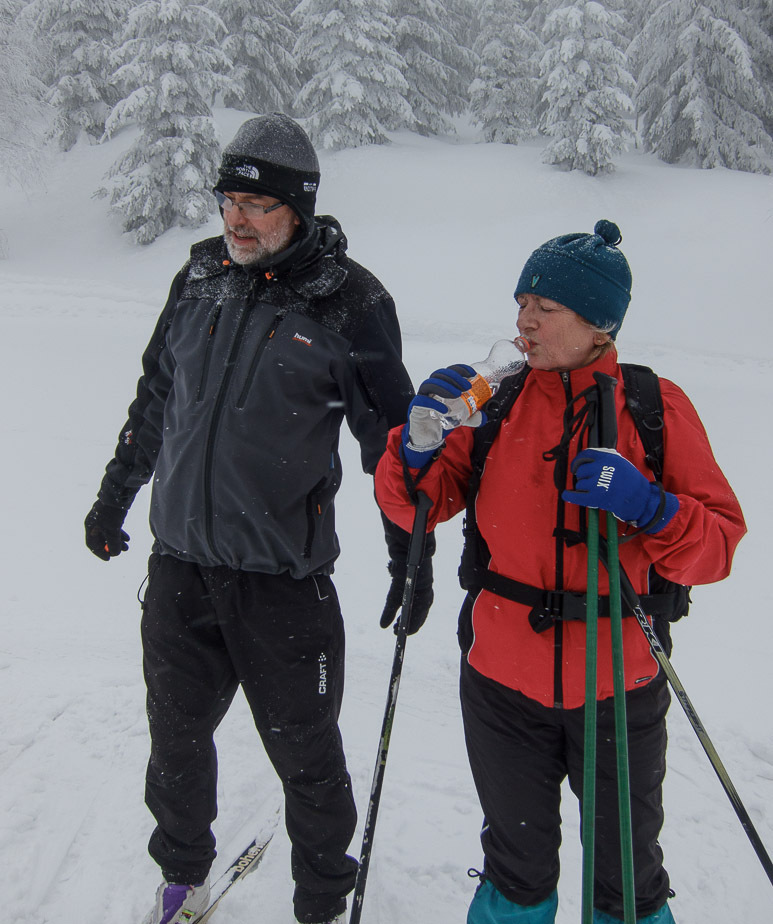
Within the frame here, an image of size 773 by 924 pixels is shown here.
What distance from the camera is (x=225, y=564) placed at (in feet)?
7.57

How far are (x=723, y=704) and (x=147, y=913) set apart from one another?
306 centimetres

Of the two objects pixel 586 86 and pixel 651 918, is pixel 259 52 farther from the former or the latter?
pixel 651 918

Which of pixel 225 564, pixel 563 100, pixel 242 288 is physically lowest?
pixel 225 564

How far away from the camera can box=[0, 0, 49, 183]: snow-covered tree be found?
16844 millimetres

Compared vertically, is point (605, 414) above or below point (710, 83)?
below

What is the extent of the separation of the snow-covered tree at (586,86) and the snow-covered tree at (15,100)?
43.1 feet

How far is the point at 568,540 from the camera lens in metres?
1.92

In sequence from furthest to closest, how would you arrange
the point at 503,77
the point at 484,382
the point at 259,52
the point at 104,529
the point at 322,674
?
the point at 259,52
the point at 503,77
the point at 104,529
the point at 322,674
the point at 484,382

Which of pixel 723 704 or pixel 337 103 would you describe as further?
pixel 337 103

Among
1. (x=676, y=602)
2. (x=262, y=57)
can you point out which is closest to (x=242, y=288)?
(x=676, y=602)

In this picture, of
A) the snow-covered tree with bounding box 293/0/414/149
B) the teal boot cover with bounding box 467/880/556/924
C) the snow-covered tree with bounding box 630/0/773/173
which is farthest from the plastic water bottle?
the snow-covered tree with bounding box 630/0/773/173

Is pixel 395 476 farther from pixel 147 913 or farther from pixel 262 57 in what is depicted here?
pixel 262 57

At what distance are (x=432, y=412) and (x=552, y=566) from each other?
54 cm

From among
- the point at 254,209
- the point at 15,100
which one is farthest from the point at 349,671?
the point at 15,100
